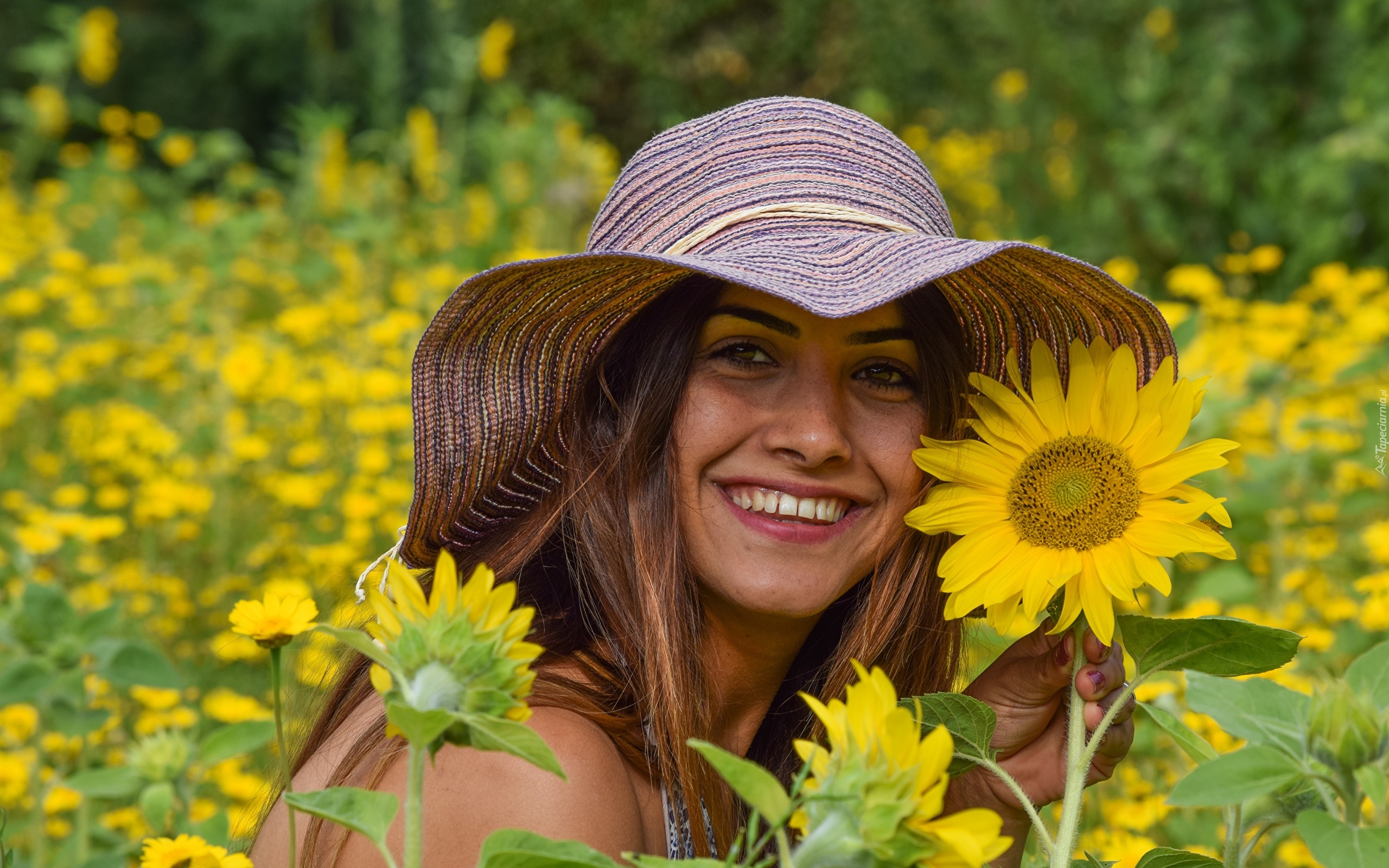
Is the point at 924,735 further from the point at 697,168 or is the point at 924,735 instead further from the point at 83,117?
→ the point at 83,117

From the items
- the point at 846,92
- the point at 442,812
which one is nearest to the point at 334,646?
the point at 442,812

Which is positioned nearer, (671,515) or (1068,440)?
(1068,440)

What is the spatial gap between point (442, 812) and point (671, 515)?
36 centimetres

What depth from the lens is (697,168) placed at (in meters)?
1.27

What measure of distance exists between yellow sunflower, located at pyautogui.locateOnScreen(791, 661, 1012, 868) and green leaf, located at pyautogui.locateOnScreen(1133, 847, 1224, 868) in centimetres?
23

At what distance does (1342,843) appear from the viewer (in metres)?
0.64

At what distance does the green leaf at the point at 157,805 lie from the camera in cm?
118

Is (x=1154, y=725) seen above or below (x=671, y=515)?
below

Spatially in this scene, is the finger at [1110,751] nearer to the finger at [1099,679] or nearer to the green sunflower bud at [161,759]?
the finger at [1099,679]

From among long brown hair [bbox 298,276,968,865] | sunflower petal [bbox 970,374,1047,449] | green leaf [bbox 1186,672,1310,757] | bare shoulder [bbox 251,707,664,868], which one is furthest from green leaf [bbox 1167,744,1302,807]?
long brown hair [bbox 298,276,968,865]

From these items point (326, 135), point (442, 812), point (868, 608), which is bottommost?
point (442, 812)

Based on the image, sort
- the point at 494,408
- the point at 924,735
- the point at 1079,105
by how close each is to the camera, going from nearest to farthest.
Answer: the point at 924,735 → the point at 494,408 → the point at 1079,105

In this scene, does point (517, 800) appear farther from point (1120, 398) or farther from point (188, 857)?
point (1120, 398)

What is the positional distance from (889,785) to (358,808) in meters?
0.25
